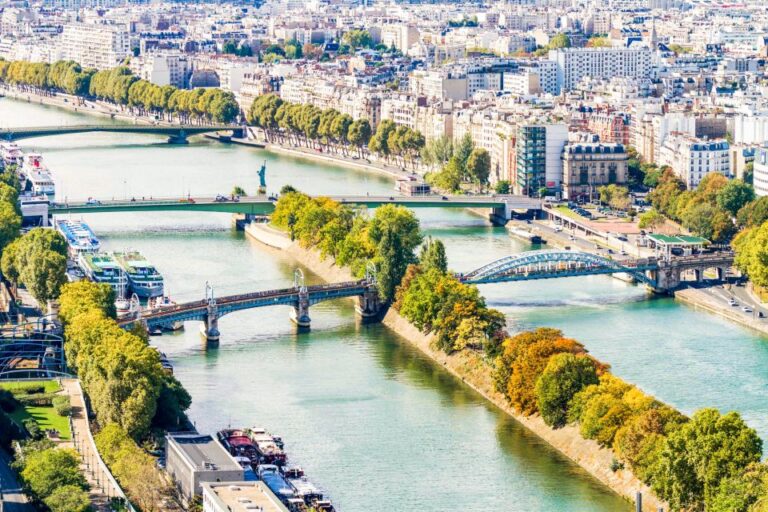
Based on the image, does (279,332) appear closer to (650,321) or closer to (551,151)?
(650,321)

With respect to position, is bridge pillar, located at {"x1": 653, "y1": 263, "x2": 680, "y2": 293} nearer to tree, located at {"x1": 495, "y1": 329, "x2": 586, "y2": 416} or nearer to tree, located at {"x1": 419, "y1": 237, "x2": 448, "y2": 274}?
tree, located at {"x1": 419, "y1": 237, "x2": 448, "y2": 274}

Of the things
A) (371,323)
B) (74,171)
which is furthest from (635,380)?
(74,171)

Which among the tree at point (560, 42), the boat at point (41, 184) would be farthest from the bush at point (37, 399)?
the tree at point (560, 42)

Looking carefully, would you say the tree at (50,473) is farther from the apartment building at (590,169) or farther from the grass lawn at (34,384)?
the apartment building at (590,169)

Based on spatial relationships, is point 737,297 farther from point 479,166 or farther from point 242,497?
point 479,166

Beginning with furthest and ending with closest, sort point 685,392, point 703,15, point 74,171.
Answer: point 703,15, point 74,171, point 685,392

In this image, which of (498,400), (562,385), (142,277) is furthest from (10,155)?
(562,385)
